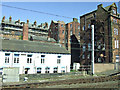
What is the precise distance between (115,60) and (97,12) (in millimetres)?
13874

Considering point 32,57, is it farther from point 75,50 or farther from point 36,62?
point 75,50

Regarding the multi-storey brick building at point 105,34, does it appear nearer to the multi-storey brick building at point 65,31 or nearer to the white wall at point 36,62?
the white wall at point 36,62

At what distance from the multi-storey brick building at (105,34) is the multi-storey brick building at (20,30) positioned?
812 inches

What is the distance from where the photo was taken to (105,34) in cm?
3631

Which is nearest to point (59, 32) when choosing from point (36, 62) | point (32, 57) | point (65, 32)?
point (65, 32)

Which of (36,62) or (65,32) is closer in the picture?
(36,62)

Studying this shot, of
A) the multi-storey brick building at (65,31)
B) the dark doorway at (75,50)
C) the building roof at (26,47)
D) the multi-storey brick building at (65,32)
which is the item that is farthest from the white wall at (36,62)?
the multi-storey brick building at (65,31)

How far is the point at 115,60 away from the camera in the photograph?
34781mm

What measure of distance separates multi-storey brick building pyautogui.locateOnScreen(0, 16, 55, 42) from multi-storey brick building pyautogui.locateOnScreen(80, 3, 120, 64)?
20620mm

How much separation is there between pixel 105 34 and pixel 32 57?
1973 centimetres

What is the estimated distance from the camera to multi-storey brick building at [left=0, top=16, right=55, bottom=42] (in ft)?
176

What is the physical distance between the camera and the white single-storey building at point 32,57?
2577 cm

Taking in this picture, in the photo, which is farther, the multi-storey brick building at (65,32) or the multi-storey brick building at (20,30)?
the multi-storey brick building at (65,32)

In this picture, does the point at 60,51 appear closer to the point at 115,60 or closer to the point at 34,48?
the point at 34,48
